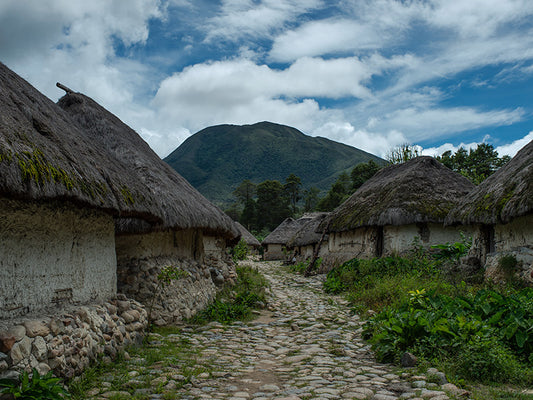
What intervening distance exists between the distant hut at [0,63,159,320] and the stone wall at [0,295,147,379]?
0.72 ft

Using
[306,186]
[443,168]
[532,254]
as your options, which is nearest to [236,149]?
[306,186]

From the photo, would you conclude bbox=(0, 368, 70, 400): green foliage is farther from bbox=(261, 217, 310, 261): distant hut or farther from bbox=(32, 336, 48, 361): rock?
bbox=(261, 217, 310, 261): distant hut

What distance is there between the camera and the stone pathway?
3281mm

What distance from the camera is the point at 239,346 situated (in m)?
5.08

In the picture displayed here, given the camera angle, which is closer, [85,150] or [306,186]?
[85,150]

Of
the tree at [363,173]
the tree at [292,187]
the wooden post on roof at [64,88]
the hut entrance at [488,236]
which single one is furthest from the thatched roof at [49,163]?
the tree at [292,187]

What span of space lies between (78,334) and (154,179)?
322 centimetres

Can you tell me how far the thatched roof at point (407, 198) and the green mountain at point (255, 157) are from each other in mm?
66498

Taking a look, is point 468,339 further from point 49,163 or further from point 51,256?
point 49,163

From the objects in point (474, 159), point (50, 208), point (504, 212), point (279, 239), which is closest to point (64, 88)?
point (50, 208)

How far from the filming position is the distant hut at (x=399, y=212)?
11242 millimetres

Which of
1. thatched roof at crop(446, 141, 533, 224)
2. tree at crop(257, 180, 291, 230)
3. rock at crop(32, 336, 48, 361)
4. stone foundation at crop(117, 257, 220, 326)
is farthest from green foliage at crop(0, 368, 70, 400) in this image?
tree at crop(257, 180, 291, 230)

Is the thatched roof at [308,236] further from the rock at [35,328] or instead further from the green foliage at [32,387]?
the green foliage at [32,387]

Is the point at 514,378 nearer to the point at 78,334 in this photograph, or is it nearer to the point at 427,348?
the point at 427,348
